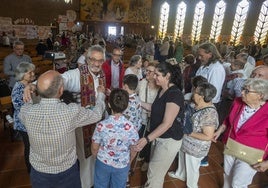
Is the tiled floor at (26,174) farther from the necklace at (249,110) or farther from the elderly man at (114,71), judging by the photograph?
the elderly man at (114,71)

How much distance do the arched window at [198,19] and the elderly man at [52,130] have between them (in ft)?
70.1

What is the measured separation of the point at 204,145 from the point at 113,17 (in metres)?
18.8

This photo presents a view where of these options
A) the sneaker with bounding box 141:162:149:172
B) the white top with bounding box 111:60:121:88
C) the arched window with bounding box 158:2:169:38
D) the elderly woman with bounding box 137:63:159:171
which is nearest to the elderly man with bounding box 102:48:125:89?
the white top with bounding box 111:60:121:88

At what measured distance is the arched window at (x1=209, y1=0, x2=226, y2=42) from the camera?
19831 mm

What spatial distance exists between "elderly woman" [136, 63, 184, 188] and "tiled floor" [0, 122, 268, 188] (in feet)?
2.55

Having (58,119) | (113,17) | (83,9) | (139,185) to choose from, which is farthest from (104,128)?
(113,17)

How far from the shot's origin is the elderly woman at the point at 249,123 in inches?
77.1

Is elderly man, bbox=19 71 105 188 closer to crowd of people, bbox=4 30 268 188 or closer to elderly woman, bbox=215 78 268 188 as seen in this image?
crowd of people, bbox=4 30 268 188

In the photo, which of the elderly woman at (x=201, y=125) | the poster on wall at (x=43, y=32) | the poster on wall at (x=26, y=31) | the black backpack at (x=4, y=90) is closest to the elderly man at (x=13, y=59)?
the black backpack at (x=4, y=90)

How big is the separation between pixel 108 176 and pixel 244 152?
1246 mm

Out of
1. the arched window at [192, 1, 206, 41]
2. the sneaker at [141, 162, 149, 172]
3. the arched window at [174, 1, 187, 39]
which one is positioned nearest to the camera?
the sneaker at [141, 162, 149, 172]

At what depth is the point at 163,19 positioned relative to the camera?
2214cm

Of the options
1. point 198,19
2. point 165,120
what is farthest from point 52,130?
point 198,19

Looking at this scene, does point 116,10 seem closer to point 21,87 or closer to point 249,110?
point 21,87
